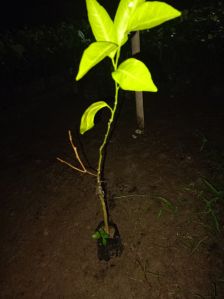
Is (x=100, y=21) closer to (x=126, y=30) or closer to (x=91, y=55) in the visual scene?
(x=126, y=30)

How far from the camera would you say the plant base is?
1973 millimetres

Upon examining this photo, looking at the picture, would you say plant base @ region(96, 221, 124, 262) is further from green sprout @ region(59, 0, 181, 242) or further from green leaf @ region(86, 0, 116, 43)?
green leaf @ region(86, 0, 116, 43)

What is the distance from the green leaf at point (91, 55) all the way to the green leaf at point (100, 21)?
15 cm

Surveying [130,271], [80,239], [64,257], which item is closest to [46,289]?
[64,257]

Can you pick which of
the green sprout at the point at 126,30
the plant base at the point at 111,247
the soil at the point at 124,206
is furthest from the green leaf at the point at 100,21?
the soil at the point at 124,206

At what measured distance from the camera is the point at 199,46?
3.30 metres

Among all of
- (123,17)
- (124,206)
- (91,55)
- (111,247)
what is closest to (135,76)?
(91,55)

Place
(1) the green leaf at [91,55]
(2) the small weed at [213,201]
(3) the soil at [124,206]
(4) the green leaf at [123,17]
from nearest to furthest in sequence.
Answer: (1) the green leaf at [91,55]
(4) the green leaf at [123,17]
(3) the soil at [124,206]
(2) the small weed at [213,201]

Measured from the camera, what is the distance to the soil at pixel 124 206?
1.93 metres

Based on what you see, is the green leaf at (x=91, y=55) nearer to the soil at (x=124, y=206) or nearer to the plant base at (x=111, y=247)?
the plant base at (x=111, y=247)

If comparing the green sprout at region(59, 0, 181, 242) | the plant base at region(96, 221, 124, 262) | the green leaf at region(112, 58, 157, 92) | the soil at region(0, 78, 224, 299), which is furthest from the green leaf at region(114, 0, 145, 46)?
the soil at region(0, 78, 224, 299)

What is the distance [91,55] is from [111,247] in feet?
4.86

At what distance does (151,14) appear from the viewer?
3.31ft

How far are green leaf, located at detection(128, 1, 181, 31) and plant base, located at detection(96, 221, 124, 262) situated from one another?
4.82 ft
